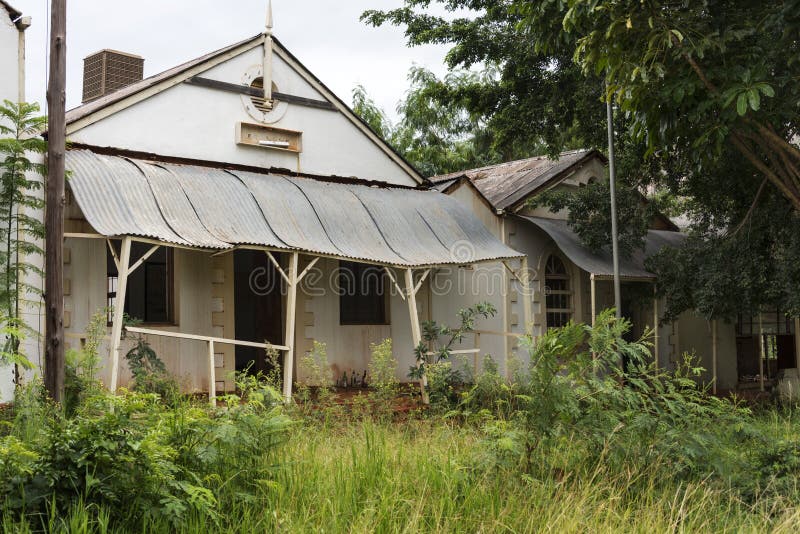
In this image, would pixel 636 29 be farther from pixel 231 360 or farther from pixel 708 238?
pixel 231 360

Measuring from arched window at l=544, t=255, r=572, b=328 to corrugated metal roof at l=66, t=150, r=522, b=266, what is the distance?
2.29m

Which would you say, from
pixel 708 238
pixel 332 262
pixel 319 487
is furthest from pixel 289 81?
Answer: pixel 319 487

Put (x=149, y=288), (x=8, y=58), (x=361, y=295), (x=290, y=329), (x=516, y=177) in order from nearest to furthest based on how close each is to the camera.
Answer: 1. (x=8, y=58)
2. (x=290, y=329)
3. (x=149, y=288)
4. (x=361, y=295)
5. (x=516, y=177)

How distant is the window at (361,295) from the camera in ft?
42.2

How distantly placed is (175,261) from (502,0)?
657 centimetres

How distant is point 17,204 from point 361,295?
5.35 meters

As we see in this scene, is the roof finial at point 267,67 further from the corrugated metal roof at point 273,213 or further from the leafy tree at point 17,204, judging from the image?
the leafy tree at point 17,204

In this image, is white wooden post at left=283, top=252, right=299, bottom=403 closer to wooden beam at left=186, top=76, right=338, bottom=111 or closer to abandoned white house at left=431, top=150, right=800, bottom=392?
wooden beam at left=186, top=76, right=338, bottom=111

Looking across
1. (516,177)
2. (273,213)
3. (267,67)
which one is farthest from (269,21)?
(516,177)

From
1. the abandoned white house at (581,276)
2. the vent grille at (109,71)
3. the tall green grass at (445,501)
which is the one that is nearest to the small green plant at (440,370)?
the abandoned white house at (581,276)

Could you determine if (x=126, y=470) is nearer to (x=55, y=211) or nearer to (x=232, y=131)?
(x=55, y=211)

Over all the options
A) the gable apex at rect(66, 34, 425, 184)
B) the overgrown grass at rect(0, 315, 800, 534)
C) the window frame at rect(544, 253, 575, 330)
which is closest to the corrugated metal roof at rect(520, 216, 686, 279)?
the window frame at rect(544, 253, 575, 330)

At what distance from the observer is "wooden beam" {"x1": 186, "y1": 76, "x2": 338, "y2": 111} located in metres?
11.3

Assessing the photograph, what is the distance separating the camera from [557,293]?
14305mm
